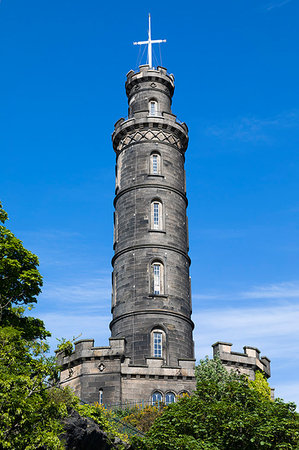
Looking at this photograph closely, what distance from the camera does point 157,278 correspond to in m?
36.8

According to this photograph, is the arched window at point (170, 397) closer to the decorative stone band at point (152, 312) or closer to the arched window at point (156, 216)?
the decorative stone band at point (152, 312)

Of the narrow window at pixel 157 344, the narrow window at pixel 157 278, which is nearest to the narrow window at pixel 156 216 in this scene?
the narrow window at pixel 157 278

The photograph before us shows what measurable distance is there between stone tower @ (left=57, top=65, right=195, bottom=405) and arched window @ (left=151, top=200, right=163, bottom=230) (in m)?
0.06

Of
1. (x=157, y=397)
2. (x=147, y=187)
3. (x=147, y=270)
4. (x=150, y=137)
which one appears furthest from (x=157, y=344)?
(x=150, y=137)

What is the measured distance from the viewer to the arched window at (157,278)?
36.3 meters

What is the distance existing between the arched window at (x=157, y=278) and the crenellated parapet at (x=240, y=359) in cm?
471

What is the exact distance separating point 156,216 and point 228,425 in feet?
63.2

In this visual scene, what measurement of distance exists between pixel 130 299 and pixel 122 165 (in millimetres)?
9917

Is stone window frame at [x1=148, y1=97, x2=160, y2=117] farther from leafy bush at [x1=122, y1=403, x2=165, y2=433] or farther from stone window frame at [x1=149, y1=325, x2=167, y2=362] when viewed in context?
leafy bush at [x1=122, y1=403, x2=165, y2=433]

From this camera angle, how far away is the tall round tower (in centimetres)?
3509

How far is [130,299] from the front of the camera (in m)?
36.1

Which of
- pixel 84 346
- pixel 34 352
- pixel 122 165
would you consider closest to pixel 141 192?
pixel 122 165

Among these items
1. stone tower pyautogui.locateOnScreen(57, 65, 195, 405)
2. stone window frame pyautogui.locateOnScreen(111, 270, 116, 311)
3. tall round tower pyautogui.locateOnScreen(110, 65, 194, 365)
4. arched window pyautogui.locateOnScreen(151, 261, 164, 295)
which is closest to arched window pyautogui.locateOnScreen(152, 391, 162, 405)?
stone tower pyautogui.locateOnScreen(57, 65, 195, 405)

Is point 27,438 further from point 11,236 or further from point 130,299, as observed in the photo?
point 130,299
